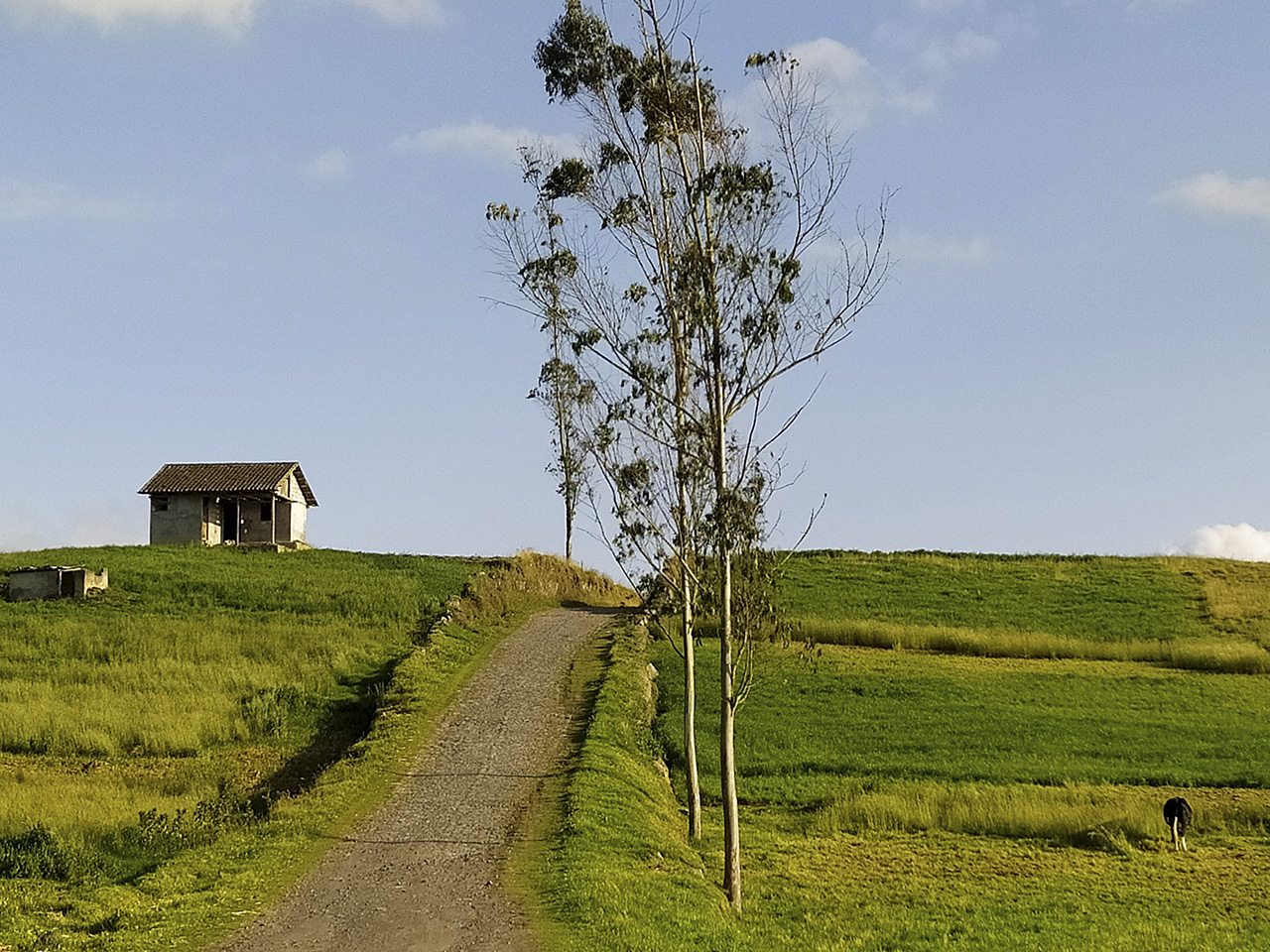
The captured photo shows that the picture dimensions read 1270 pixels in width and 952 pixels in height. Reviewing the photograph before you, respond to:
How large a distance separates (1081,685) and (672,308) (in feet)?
89.9

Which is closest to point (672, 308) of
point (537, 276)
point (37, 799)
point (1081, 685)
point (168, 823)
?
point (537, 276)

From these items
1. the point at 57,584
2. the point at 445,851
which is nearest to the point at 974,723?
the point at 445,851

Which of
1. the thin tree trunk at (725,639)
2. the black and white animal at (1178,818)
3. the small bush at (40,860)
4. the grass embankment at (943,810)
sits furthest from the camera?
the black and white animal at (1178,818)

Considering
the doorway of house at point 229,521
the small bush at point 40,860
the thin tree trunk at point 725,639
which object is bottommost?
the small bush at point 40,860

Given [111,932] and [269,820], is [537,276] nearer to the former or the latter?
→ [269,820]

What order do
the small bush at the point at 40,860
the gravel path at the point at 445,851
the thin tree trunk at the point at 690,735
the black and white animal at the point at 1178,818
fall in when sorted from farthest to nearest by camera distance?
1. the black and white animal at the point at 1178,818
2. the thin tree trunk at the point at 690,735
3. the small bush at the point at 40,860
4. the gravel path at the point at 445,851

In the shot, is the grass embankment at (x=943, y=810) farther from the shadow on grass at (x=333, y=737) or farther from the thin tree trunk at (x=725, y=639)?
Result: the shadow on grass at (x=333, y=737)

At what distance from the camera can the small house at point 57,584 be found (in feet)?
189

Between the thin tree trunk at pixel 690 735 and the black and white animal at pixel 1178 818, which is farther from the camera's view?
the black and white animal at pixel 1178 818

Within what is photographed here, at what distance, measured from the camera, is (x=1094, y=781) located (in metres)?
33.3

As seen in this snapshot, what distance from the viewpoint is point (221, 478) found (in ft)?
258

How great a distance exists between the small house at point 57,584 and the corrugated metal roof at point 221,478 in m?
19.1

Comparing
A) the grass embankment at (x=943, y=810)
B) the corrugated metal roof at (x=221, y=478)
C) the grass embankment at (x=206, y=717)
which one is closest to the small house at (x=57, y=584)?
the grass embankment at (x=206, y=717)

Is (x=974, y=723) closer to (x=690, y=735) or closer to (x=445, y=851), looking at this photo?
(x=690, y=735)
